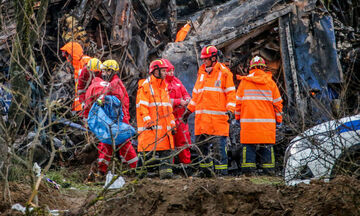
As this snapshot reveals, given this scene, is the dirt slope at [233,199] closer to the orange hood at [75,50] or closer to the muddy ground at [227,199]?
the muddy ground at [227,199]

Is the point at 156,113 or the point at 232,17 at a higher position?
the point at 232,17

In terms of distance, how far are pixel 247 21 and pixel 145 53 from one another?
3172 millimetres

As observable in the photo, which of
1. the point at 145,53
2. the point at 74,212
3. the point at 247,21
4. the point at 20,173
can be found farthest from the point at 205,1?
the point at 74,212

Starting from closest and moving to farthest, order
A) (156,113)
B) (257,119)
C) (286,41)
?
(156,113)
(257,119)
(286,41)

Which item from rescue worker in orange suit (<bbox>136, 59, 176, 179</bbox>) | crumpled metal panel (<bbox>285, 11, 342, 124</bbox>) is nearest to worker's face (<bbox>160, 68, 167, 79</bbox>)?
rescue worker in orange suit (<bbox>136, 59, 176, 179</bbox>)

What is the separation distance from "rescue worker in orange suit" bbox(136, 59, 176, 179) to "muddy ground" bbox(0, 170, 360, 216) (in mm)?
2630

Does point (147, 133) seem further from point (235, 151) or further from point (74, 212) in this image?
point (74, 212)

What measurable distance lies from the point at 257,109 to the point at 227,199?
142 inches

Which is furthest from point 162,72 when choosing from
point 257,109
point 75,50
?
point 75,50

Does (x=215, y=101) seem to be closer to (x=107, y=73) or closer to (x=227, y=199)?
(x=107, y=73)

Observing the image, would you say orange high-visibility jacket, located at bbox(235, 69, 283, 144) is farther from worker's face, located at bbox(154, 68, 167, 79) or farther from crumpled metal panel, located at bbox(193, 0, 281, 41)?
crumpled metal panel, located at bbox(193, 0, 281, 41)

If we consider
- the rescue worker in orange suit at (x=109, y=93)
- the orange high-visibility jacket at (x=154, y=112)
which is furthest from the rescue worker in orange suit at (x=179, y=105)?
the rescue worker in orange suit at (x=109, y=93)

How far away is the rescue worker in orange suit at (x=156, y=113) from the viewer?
285 inches

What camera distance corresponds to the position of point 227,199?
4.29m
